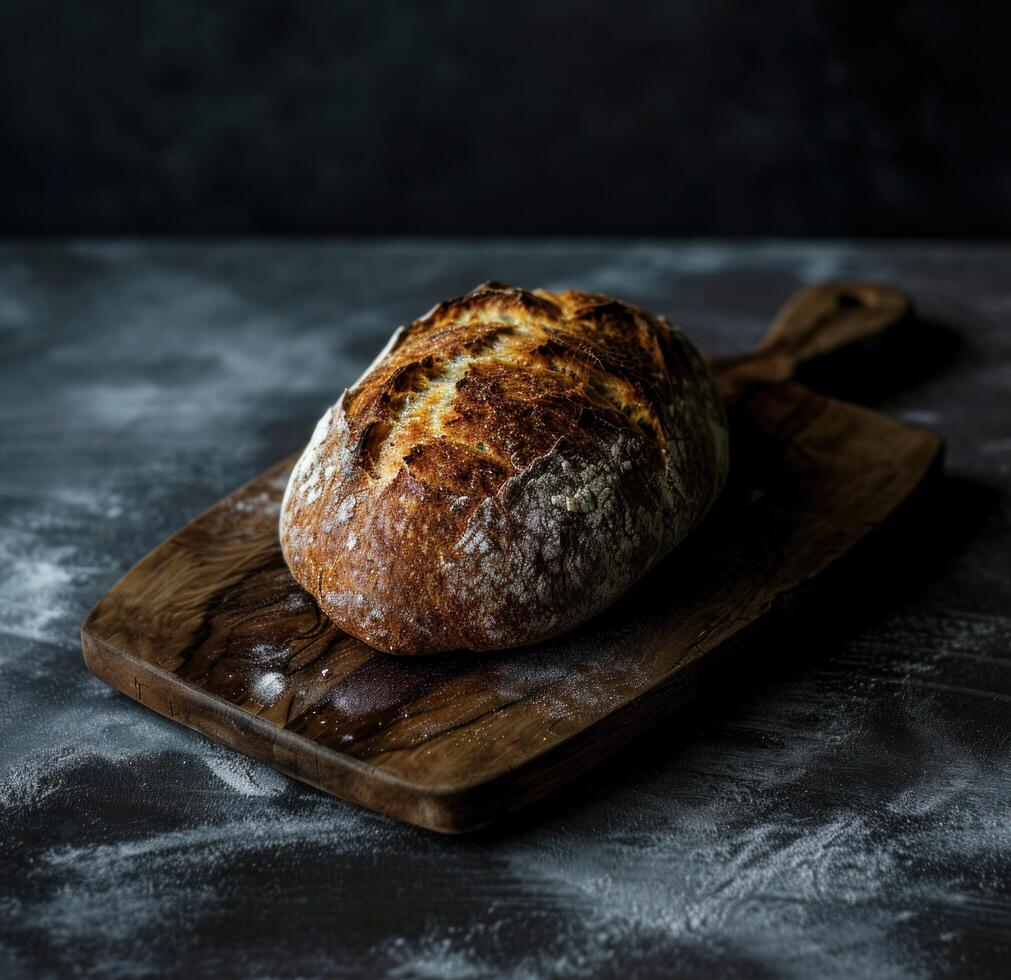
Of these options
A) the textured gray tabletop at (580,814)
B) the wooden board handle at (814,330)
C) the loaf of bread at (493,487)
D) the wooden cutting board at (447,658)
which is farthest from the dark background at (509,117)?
the loaf of bread at (493,487)

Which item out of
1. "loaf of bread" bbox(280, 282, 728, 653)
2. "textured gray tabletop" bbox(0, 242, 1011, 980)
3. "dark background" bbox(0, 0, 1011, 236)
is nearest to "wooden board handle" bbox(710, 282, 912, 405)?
"textured gray tabletop" bbox(0, 242, 1011, 980)

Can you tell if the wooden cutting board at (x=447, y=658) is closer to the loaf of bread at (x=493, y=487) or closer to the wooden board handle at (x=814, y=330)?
the loaf of bread at (x=493, y=487)

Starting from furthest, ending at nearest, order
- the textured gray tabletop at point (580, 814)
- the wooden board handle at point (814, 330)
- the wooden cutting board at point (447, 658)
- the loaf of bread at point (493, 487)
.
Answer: the wooden board handle at point (814, 330)
the loaf of bread at point (493, 487)
the wooden cutting board at point (447, 658)
the textured gray tabletop at point (580, 814)

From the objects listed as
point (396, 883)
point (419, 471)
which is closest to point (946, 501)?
point (419, 471)

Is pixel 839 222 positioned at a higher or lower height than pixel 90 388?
higher

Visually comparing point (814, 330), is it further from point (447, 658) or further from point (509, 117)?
point (509, 117)

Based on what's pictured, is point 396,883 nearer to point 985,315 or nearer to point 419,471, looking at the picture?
point 419,471

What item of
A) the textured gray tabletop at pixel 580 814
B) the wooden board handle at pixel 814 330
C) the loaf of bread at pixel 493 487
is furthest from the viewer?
the wooden board handle at pixel 814 330
